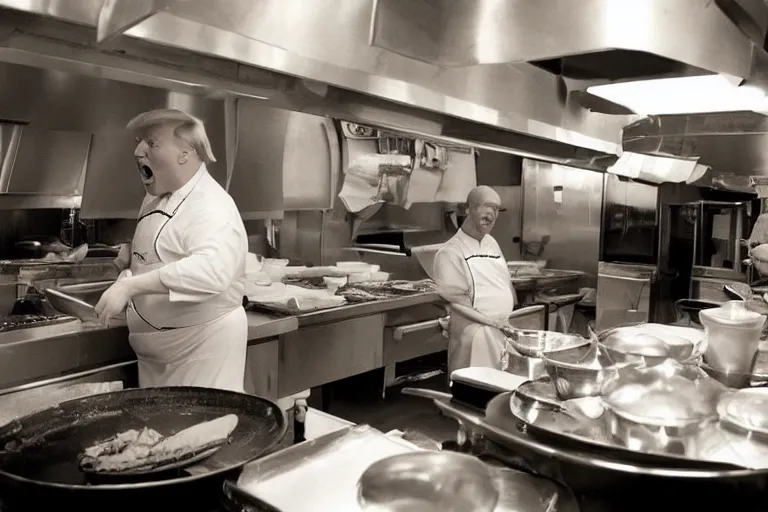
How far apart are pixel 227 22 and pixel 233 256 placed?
1.13m

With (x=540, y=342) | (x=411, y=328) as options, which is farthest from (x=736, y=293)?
(x=411, y=328)

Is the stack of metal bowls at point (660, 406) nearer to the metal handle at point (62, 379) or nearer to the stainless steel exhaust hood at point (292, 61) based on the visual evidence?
the stainless steel exhaust hood at point (292, 61)

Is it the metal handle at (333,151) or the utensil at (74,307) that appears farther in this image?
the metal handle at (333,151)

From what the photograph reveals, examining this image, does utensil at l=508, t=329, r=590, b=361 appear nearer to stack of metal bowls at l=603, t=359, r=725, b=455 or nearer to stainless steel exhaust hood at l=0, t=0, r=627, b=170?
stack of metal bowls at l=603, t=359, r=725, b=455

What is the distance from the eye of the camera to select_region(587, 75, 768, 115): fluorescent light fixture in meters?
2.03

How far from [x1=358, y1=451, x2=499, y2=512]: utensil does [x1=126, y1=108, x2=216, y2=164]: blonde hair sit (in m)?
1.81

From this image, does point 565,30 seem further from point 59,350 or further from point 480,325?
point 480,325

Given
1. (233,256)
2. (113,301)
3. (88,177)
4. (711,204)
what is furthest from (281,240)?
(711,204)

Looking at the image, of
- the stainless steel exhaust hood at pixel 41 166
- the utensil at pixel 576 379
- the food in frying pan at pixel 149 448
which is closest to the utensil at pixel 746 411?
the utensil at pixel 576 379

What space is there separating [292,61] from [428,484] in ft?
2.95

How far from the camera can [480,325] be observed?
3.59 meters

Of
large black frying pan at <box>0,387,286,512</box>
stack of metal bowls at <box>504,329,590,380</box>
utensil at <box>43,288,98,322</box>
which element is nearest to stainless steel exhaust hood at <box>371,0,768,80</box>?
stack of metal bowls at <box>504,329,590,380</box>

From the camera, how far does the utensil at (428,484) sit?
756mm

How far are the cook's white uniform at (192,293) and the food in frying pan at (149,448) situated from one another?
3.91ft
